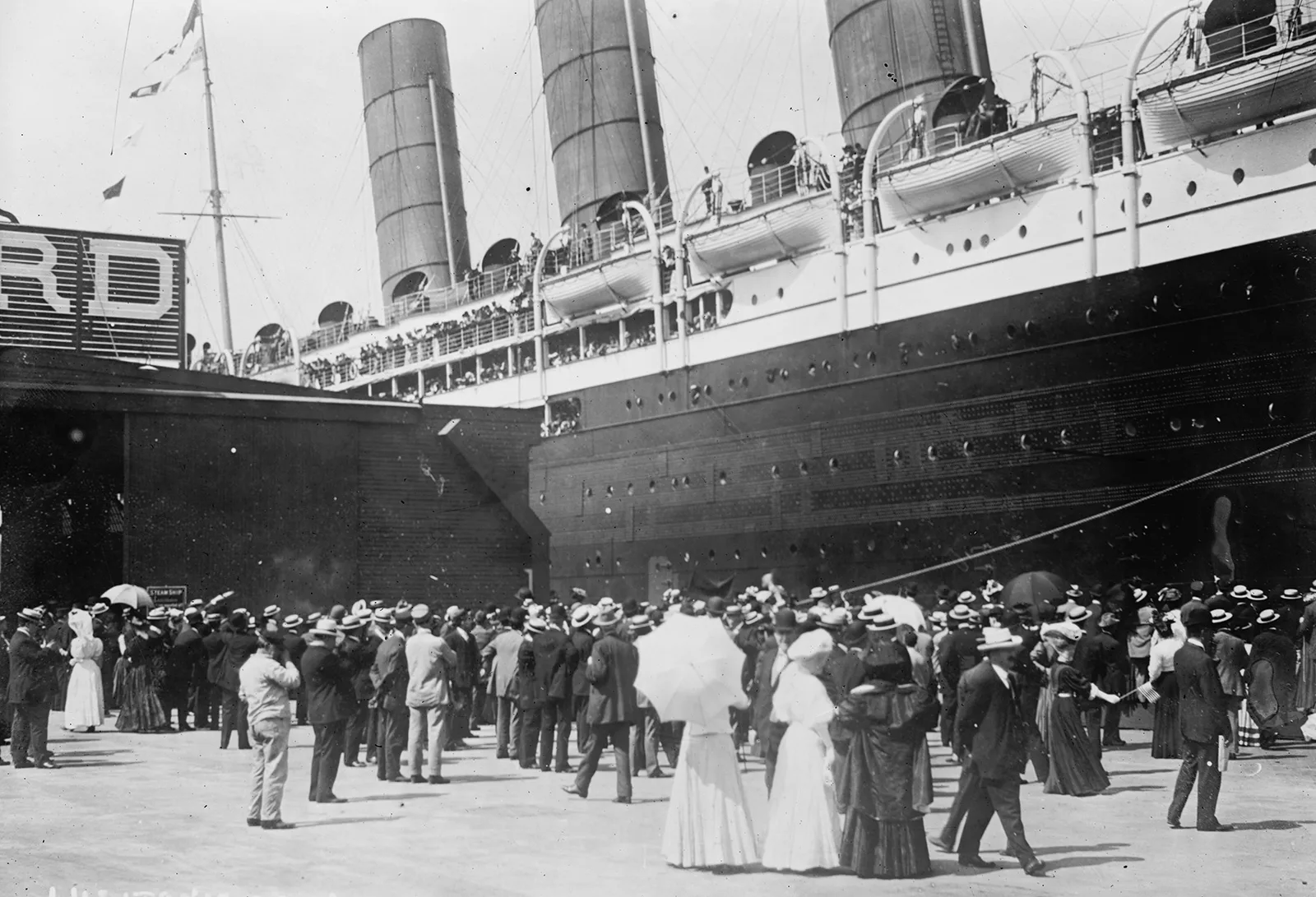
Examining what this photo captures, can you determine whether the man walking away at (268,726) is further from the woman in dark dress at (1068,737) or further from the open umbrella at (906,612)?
the woman in dark dress at (1068,737)

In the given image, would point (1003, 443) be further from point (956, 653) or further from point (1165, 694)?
point (956, 653)

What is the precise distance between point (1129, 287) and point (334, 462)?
1187 centimetres

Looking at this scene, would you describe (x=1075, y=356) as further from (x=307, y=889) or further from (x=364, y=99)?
(x=364, y=99)

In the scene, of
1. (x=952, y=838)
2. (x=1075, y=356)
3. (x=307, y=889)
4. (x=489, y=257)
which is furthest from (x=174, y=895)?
(x=489, y=257)

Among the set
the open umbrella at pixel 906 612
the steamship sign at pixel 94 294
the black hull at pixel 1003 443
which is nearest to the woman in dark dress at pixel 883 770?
the open umbrella at pixel 906 612

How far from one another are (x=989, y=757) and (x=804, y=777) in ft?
3.11

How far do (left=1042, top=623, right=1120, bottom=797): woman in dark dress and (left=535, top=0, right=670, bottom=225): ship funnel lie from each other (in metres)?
22.5

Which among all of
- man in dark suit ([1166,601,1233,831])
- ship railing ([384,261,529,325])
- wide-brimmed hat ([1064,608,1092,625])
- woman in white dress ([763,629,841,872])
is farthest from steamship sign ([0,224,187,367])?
man in dark suit ([1166,601,1233,831])

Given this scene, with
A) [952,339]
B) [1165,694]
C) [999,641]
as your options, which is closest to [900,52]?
[952,339]

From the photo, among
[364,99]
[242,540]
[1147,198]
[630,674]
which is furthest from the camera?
[364,99]

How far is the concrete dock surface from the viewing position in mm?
6160

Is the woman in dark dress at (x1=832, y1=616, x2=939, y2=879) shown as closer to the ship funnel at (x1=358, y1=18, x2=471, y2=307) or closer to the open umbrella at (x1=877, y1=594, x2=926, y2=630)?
the open umbrella at (x1=877, y1=594, x2=926, y2=630)

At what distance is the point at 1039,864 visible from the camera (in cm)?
640

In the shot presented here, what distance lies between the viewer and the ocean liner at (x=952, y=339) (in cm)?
1577
